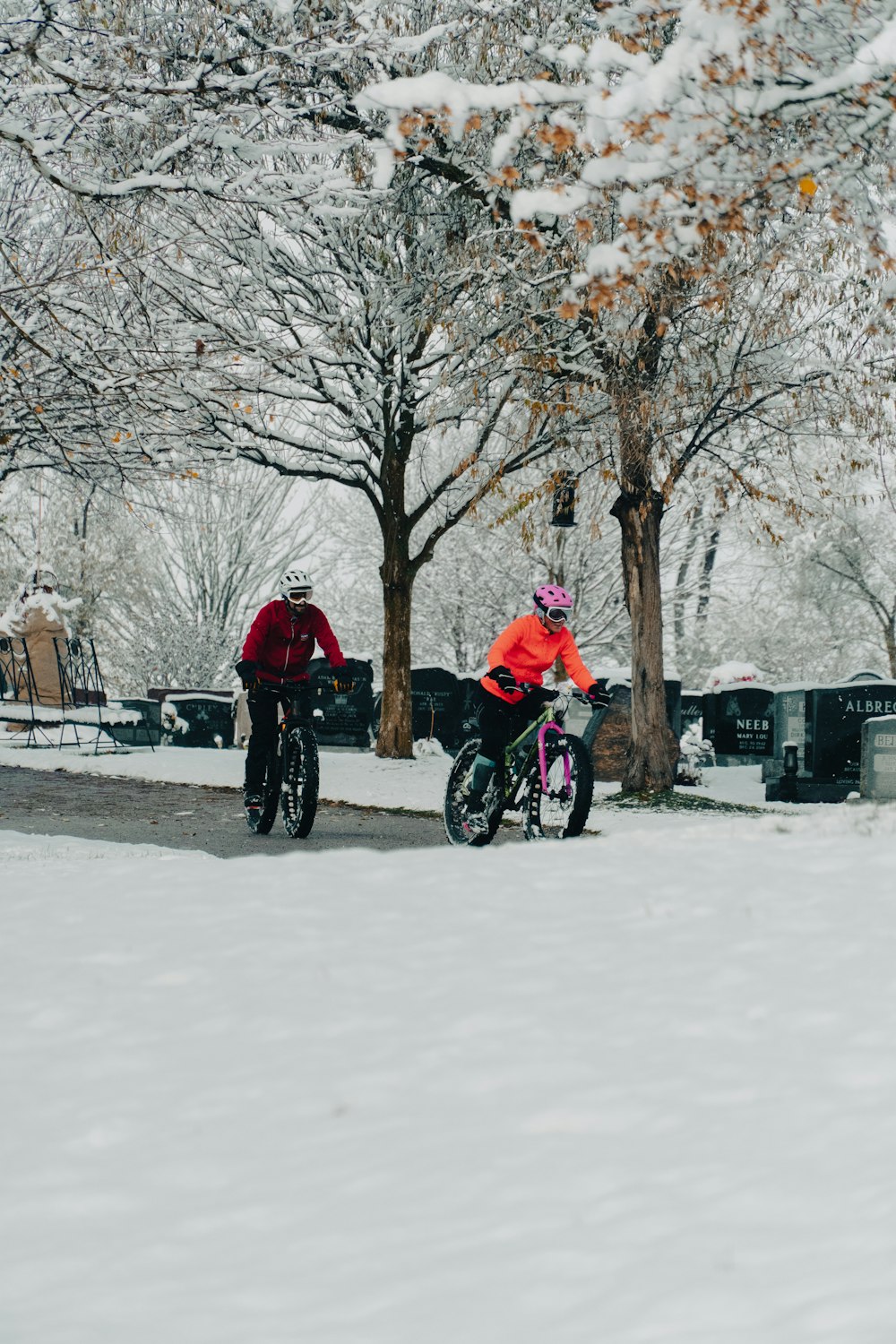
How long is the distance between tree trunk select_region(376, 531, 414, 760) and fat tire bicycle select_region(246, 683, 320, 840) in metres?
10.0

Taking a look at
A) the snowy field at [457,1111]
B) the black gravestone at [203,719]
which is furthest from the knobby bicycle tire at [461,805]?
the black gravestone at [203,719]

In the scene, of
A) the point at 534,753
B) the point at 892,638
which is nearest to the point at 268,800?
the point at 534,753

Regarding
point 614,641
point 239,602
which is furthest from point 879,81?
point 239,602

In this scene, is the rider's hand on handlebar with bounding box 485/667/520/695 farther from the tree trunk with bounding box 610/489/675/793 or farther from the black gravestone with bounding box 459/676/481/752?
the black gravestone with bounding box 459/676/481/752

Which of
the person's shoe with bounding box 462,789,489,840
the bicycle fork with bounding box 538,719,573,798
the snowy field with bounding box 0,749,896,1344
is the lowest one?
the snowy field with bounding box 0,749,896,1344

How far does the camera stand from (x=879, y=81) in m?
7.26

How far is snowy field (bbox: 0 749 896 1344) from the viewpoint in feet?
8.60

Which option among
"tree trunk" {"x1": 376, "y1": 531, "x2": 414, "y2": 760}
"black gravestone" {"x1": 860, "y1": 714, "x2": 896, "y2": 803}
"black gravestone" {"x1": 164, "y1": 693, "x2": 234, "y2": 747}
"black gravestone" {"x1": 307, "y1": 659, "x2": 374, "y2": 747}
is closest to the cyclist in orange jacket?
"black gravestone" {"x1": 860, "y1": 714, "x2": 896, "y2": 803}

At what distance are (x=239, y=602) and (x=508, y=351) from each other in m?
25.7

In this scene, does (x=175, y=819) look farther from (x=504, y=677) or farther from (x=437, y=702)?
(x=437, y=702)

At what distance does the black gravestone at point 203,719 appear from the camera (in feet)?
92.9

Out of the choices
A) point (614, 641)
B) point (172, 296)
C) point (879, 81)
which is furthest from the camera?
point (614, 641)

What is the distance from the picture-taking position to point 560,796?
9.08m

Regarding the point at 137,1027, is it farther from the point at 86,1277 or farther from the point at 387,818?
the point at 387,818
